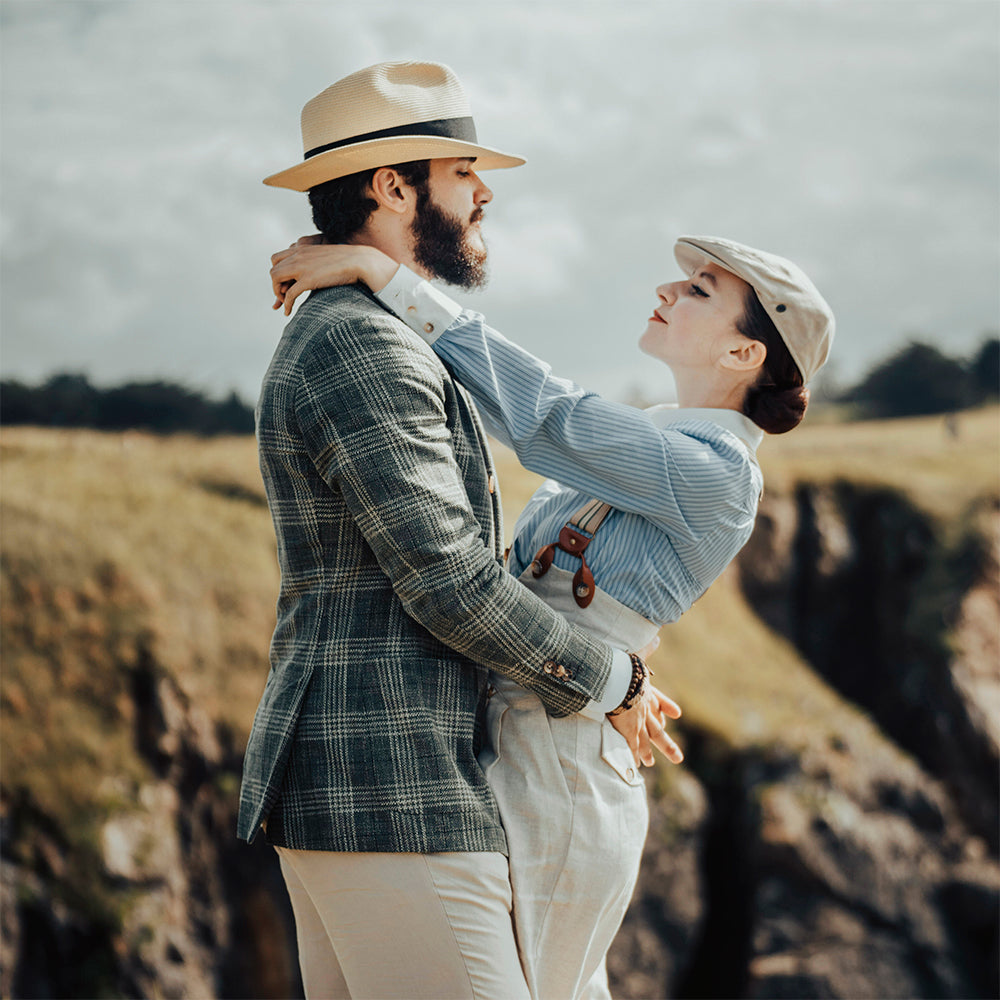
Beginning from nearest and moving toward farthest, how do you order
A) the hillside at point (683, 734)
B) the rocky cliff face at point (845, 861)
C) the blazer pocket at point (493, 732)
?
1. the blazer pocket at point (493, 732)
2. the hillside at point (683, 734)
3. the rocky cliff face at point (845, 861)

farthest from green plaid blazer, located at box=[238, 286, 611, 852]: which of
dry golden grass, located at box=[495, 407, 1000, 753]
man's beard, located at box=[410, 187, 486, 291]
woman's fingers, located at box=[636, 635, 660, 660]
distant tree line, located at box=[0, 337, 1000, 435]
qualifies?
distant tree line, located at box=[0, 337, 1000, 435]

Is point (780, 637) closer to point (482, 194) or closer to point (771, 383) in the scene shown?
point (771, 383)

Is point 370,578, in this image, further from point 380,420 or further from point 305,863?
point 305,863

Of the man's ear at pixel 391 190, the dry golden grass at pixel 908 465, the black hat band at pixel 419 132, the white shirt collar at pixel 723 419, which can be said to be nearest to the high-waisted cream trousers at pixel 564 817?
the white shirt collar at pixel 723 419

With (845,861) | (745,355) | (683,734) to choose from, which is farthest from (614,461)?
(845,861)

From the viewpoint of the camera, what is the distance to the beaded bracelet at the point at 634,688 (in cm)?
239

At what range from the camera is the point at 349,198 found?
104 inches

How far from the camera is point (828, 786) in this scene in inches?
505

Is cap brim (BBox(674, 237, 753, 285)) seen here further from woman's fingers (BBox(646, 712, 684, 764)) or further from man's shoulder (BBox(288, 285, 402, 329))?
woman's fingers (BBox(646, 712, 684, 764))

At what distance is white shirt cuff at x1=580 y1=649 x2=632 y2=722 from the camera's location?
2346mm

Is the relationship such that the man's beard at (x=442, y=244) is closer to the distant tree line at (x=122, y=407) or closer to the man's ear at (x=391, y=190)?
the man's ear at (x=391, y=190)

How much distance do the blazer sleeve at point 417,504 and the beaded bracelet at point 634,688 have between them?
12cm

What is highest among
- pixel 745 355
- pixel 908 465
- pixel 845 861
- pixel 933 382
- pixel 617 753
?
pixel 745 355

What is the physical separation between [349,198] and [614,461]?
3.10ft
